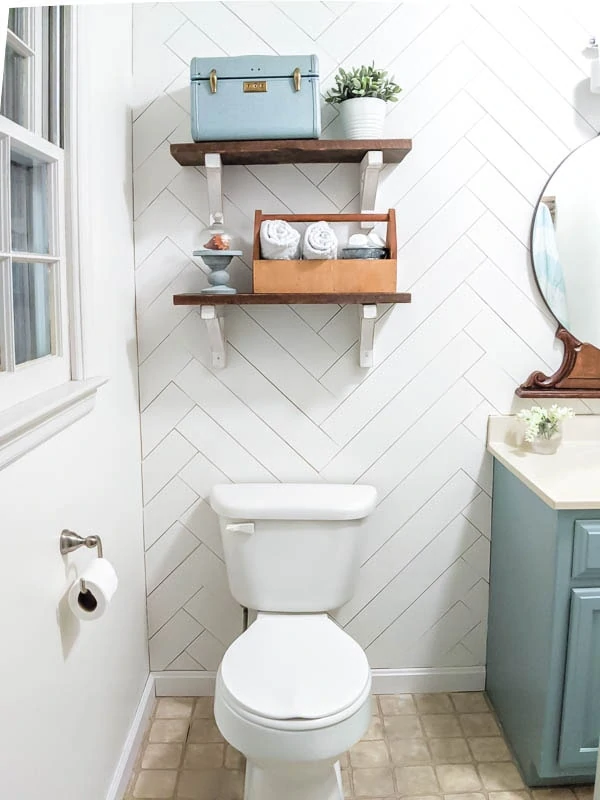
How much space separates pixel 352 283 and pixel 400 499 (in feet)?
2.33

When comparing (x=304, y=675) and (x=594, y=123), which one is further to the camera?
(x=594, y=123)

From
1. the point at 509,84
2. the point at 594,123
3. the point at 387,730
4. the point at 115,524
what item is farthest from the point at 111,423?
the point at 594,123

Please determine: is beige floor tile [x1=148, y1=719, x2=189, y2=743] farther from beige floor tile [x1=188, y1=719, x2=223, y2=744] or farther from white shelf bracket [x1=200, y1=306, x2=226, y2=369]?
white shelf bracket [x1=200, y1=306, x2=226, y2=369]

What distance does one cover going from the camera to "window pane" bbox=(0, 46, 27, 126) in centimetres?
129

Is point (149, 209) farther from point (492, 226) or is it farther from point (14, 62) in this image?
point (492, 226)

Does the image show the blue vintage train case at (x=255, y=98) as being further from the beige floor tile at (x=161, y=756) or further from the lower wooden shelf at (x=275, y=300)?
the beige floor tile at (x=161, y=756)

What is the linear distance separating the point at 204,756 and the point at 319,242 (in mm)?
1477

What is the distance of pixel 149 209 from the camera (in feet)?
6.97

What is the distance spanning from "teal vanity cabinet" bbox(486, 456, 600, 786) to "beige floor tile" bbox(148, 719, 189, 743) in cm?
97

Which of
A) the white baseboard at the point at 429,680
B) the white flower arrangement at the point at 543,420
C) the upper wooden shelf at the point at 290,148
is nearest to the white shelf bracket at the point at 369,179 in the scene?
the upper wooden shelf at the point at 290,148

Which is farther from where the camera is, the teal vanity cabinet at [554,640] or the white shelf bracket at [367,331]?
the white shelf bracket at [367,331]

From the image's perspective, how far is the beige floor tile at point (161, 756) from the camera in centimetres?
201

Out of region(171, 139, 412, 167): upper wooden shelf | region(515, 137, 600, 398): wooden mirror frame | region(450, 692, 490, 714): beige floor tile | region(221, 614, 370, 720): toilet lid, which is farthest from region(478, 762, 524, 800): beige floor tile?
region(171, 139, 412, 167): upper wooden shelf

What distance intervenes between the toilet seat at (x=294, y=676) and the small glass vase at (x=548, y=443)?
2.63ft
